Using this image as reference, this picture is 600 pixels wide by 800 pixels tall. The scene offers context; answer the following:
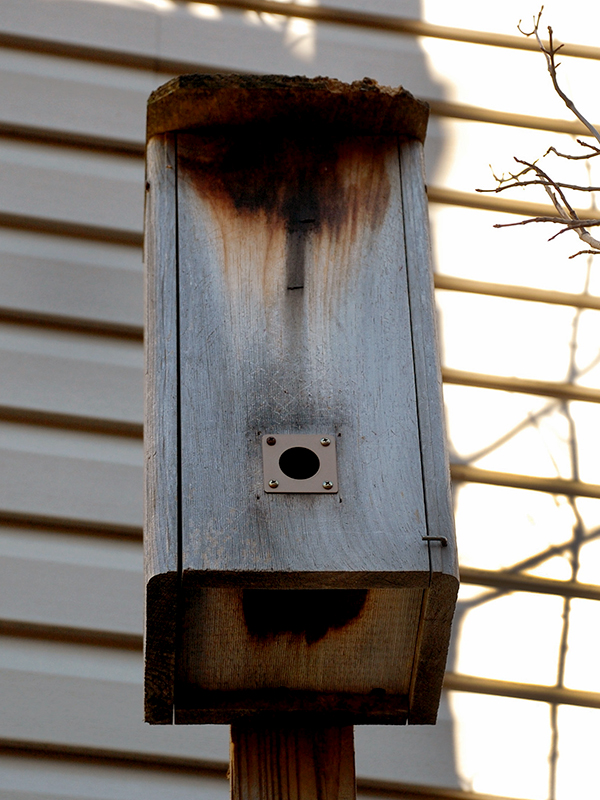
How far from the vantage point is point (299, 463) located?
172 cm

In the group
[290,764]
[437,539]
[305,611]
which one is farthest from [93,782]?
[437,539]

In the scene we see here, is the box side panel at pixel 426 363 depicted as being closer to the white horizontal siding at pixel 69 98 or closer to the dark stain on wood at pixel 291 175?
the dark stain on wood at pixel 291 175

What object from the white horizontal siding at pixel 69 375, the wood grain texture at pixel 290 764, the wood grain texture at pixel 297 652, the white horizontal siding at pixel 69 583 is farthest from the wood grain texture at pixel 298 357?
the white horizontal siding at pixel 69 583

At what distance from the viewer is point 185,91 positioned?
2004 mm

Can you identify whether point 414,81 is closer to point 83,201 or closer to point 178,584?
point 83,201

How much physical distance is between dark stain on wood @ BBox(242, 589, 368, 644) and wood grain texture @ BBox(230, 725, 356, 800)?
16 cm

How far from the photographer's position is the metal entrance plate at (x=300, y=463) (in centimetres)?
165

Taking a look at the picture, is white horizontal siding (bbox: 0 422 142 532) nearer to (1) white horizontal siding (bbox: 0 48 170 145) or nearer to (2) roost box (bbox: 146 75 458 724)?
(1) white horizontal siding (bbox: 0 48 170 145)

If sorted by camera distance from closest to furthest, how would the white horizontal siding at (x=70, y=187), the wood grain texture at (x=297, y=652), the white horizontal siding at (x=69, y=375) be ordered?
the wood grain texture at (x=297, y=652), the white horizontal siding at (x=69, y=375), the white horizontal siding at (x=70, y=187)

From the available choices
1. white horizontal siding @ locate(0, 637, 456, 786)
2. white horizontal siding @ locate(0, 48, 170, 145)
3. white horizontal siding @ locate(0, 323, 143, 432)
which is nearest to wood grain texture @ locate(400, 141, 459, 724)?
white horizontal siding @ locate(0, 637, 456, 786)

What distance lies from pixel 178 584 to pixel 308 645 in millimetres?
270

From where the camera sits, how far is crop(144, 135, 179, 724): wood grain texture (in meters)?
1.57

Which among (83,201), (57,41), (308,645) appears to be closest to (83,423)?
(83,201)

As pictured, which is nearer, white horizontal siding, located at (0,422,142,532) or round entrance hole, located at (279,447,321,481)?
round entrance hole, located at (279,447,321,481)
